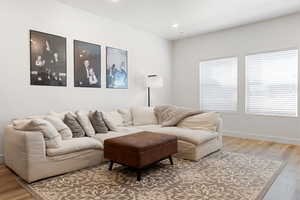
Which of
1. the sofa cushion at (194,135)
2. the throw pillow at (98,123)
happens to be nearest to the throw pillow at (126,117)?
the throw pillow at (98,123)

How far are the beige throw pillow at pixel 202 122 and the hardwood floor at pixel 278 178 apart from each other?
66cm

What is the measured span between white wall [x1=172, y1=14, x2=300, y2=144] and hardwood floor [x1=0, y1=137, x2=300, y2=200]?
0.42 metres

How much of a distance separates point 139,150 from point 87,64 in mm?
2467

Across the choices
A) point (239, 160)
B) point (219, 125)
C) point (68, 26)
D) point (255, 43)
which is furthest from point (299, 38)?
point (68, 26)

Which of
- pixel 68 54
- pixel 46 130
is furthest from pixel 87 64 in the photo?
pixel 46 130

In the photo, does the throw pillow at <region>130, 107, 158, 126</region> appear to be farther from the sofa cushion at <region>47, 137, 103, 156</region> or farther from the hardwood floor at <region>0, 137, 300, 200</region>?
the hardwood floor at <region>0, 137, 300, 200</region>

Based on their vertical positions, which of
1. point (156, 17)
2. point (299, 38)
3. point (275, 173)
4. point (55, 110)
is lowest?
point (275, 173)

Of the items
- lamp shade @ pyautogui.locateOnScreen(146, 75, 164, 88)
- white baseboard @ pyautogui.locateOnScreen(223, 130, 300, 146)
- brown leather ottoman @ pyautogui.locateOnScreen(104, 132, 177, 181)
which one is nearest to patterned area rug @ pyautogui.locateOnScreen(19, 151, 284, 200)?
brown leather ottoman @ pyautogui.locateOnScreen(104, 132, 177, 181)

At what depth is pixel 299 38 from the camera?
4270 millimetres

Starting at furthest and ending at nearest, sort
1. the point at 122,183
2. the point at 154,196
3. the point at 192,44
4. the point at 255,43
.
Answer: the point at 192,44 → the point at 255,43 → the point at 122,183 → the point at 154,196

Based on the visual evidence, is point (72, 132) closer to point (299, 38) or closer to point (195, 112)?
point (195, 112)

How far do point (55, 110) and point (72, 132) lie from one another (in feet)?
2.43

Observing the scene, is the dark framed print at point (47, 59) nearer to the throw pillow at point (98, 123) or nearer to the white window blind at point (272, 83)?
the throw pillow at point (98, 123)

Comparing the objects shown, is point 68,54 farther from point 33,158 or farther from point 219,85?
point 219,85
